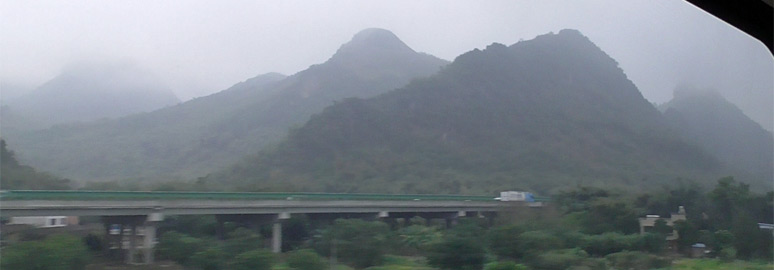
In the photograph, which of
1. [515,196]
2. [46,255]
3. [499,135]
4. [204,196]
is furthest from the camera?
[499,135]

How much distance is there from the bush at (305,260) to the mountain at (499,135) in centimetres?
184

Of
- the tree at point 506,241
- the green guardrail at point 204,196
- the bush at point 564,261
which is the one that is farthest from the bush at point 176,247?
the bush at point 564,261

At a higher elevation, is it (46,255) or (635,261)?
(46,255)

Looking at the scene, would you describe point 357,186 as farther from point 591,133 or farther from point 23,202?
point 591,133

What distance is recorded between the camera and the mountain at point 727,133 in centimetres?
927

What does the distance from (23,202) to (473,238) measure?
4.03m

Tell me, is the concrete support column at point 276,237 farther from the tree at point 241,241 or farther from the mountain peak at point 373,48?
the mountain peak at point 373,48

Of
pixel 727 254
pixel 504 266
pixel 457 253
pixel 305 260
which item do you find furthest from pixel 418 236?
pixel 727 254

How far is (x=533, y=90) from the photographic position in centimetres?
1274

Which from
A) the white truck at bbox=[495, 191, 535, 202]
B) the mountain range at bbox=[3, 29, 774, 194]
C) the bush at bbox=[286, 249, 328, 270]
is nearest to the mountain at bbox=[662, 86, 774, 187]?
the mountain range at bbox=[3, 29, 774, 194]

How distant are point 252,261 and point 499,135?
664cm

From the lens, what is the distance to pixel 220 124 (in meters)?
10.3

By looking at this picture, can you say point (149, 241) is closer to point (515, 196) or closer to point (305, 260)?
point (305, 260)

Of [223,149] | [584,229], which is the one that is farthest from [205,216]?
[584,229]
